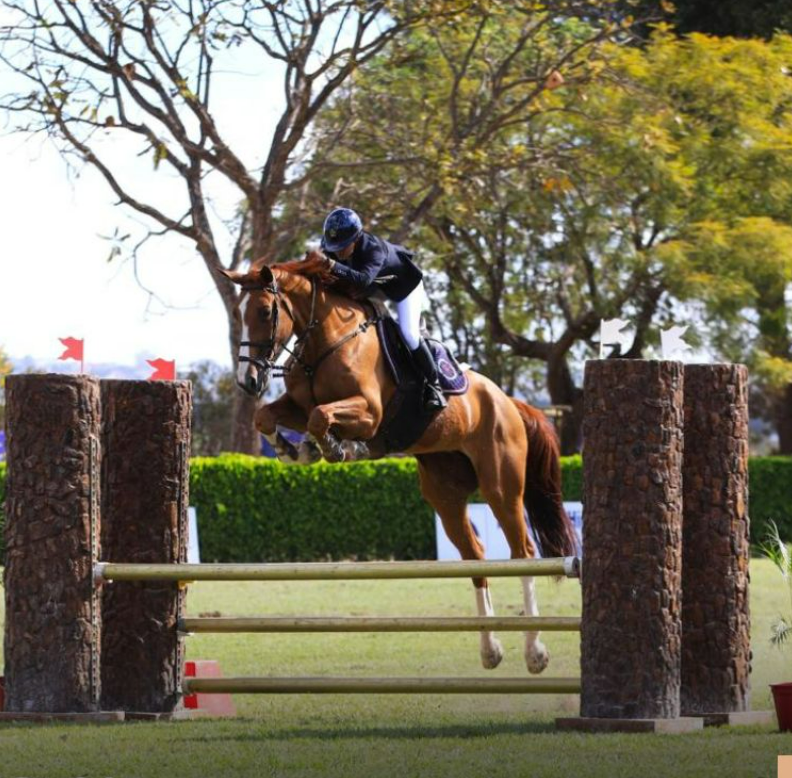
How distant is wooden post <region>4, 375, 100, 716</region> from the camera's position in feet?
21.4

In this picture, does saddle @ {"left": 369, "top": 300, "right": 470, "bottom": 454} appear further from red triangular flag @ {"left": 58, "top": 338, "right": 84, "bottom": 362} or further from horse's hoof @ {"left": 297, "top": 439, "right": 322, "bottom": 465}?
red triangular flag @ {"left": 58, "top": 338, "right": 84, "bottom": 362}

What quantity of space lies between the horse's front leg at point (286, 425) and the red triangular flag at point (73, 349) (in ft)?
3.01

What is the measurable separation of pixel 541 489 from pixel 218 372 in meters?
26.9

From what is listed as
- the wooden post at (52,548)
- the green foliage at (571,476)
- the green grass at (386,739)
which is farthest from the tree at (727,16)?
the wooden post at (52,548)

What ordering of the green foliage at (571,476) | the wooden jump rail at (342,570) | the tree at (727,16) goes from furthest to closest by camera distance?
1. the tree at (727,16)
2. the green foliage at (571,476)
3. the wooden jump rail at (342,570)

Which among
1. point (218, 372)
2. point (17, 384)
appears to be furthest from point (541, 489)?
point (218, 372)

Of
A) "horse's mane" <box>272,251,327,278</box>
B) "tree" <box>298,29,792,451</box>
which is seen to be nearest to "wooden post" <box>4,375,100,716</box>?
"horse's mane" <box>272,251,327,278</box>

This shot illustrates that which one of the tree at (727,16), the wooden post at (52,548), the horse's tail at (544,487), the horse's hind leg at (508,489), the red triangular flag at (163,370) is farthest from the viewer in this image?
the tree at (727,16)

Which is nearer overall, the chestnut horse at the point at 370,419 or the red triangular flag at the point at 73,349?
the red triangular flag at the point at 73,349

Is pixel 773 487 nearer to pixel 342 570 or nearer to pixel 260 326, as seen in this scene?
pixel 260 326

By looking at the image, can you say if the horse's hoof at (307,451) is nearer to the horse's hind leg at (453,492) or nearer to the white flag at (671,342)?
the horse's hind leg at (453,492)

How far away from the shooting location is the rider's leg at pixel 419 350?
7.99 metres

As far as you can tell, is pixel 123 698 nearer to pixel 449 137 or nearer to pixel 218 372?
pixel 449 137

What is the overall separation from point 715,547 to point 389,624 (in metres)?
1.40
